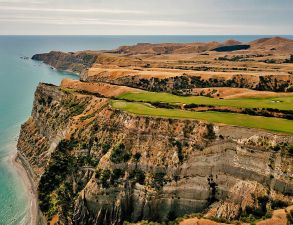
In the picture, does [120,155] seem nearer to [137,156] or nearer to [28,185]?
[137,156]

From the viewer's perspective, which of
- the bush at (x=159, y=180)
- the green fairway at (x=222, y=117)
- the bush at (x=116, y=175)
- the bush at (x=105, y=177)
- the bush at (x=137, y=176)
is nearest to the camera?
the bush at (x=159, y=180)

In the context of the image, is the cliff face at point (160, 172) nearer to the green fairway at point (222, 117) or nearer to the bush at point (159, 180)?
the bush at point (159, 180)

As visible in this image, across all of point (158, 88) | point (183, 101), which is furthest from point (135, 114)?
point (158, 88)

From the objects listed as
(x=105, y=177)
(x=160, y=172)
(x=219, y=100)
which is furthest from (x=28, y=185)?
(x=219, y=100)

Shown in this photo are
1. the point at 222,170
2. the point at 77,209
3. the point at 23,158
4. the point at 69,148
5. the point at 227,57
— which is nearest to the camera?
the point at 222,170

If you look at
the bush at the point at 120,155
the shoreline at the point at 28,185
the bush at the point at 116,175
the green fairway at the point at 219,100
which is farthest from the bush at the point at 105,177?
the green fairway at the point at 219,100

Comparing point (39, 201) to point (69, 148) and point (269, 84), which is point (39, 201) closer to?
point (69, 148)
